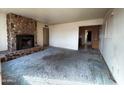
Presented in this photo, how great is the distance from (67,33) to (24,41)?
11.9 ft

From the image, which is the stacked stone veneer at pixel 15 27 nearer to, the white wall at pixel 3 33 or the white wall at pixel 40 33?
the white wall at pixel 3 33

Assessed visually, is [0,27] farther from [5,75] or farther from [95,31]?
[95,31]

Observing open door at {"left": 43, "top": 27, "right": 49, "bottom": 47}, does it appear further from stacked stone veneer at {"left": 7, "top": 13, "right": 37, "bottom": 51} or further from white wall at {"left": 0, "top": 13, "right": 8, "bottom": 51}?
white wall at {"left": 0, "top": 13, "right": 8, "bottom": 51}

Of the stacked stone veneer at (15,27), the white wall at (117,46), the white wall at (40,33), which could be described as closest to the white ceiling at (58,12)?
the stacked stone veneer at (15,27)

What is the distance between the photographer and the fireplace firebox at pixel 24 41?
6.83 m

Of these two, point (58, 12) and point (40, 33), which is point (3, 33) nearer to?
point (58, 12)

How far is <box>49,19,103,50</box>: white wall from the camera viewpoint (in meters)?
8.72

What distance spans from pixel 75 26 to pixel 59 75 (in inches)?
240

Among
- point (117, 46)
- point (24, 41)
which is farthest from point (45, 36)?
point (117, 46)

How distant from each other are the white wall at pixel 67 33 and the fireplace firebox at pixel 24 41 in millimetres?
2826

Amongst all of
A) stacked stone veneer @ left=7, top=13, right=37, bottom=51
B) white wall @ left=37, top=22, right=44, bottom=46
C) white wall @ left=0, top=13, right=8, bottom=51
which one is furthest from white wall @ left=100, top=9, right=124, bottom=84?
white wall @ left=37, top=22, right=44, bottom=46

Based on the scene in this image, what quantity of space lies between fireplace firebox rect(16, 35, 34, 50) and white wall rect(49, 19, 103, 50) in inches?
111

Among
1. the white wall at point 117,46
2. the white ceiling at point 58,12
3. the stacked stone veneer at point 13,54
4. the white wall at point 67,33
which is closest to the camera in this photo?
the white wall at point 117,46

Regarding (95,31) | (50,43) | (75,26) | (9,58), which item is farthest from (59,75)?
(95,31)
